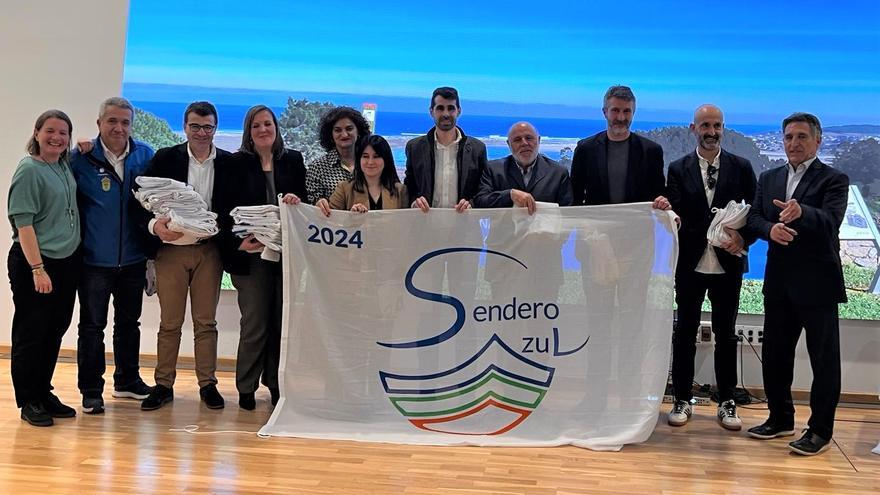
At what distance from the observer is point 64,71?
4.99 m

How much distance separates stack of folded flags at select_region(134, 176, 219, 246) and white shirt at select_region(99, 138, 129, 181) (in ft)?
0.72

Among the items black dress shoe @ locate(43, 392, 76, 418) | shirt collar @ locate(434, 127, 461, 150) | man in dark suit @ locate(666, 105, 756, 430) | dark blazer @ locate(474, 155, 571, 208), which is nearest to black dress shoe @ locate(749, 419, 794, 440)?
man in dark suit @ locate(666, 105, 756, 430)

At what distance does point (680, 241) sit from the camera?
12.5ft

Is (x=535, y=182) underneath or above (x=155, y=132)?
underneath

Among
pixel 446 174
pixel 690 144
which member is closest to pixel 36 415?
pixel 446 174

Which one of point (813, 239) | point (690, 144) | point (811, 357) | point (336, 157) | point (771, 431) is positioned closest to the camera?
point (813, 239)

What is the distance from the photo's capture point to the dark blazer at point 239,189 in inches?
149

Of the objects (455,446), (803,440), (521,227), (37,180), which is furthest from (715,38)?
(37,180)

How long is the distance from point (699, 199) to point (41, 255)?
3138mm

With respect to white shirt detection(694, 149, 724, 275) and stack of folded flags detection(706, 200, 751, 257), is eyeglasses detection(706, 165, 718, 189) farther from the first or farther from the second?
stack of folded flags detection(706, 200, 751, 257)

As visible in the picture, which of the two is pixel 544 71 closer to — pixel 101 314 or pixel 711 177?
pixel 711 177

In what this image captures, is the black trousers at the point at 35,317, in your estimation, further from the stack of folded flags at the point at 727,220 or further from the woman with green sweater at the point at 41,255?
the stack of folded flags at the point at 727,220

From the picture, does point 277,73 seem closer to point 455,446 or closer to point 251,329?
point 251,329

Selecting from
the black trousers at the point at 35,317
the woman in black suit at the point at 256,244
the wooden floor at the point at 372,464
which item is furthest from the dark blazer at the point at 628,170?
the black trousers at the point at 35,317
